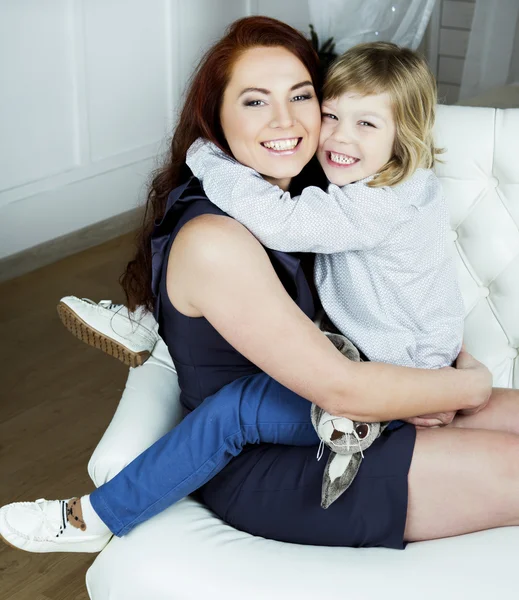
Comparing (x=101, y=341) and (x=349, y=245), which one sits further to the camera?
(x=101, y=341)

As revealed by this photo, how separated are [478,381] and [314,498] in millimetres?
395

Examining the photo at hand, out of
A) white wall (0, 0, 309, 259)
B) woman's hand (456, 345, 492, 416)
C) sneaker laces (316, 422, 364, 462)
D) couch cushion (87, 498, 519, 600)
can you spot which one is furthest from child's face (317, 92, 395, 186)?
white wall (0, 0, 309, 259)

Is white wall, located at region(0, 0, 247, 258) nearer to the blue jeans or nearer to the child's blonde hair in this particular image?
the child's blonde hair

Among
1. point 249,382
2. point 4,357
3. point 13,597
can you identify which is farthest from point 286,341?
point 4,357

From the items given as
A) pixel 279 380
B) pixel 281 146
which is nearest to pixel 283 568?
pixel 279 380

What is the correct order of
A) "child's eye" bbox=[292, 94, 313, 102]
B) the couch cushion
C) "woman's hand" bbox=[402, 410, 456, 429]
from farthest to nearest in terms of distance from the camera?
"child's eye" bbox=[292, 94, 313, 102] → "woman's hand" bbox=[402, 410, 456, 429] → the couch cushion

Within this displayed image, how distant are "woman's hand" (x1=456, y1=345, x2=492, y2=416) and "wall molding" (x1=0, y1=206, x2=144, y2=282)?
98.6 inches

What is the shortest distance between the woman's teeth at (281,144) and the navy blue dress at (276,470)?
0.16 metres

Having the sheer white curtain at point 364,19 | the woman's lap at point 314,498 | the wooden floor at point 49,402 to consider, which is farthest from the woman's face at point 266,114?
the sheer white curtain at point 364,19

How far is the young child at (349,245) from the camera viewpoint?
5.05 feet

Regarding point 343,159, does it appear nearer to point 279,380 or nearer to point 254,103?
point 254,103

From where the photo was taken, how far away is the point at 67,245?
4.07m

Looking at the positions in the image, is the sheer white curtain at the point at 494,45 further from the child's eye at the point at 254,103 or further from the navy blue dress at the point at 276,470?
the navy blue dress at the point at 276,470

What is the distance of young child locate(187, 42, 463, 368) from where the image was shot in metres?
1.63
